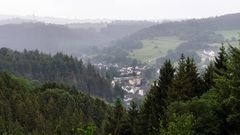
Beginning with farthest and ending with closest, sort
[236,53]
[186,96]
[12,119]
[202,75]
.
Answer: [12,119] < [202,75] < [186,96] < [236,53]

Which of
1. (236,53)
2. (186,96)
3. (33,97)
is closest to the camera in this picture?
(236,53)

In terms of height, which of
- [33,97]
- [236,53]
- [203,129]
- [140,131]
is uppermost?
[236,53]

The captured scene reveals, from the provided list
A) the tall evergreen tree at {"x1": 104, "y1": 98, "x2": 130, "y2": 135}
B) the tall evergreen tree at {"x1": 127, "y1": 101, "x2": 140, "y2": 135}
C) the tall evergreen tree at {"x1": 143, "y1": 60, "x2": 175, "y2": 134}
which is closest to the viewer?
the tall evergreen tree at {"x1": 143, "y1": 60, "x2": 175, "y2": 134}

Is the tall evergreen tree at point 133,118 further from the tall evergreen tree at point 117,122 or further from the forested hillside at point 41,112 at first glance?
the forested hillside at point 41,112

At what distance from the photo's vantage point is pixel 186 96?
36.8 m

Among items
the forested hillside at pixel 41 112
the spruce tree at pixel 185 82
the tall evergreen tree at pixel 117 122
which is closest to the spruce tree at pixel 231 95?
the spruce tree at pixel 185 82

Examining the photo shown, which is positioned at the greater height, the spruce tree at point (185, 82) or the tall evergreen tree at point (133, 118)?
the spruce tree at point (185, 82)

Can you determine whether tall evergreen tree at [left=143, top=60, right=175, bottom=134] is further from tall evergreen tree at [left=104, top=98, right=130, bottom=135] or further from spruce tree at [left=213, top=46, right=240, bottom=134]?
spruce tree at [left=213, top=46, right=240, bottom=134]

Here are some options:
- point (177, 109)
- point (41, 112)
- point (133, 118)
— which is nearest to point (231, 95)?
point (177, 109)

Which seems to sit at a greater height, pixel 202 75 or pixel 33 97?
pixel 202 75

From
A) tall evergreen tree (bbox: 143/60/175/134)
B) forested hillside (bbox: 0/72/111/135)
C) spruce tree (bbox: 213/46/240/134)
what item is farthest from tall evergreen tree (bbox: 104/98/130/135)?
forested hillside (bbox: 0/72/111/135)

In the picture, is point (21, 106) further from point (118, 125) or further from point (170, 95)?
point (170, 95)

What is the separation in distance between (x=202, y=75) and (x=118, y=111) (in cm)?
866

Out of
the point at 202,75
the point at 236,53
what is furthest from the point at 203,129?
the point at 202,75
